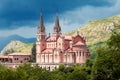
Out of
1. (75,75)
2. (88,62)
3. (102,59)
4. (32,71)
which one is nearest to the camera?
(102,59)

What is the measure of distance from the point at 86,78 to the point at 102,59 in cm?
2033

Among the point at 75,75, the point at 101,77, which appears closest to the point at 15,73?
the point at 101,77

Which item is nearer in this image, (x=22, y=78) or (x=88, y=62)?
(x=22, y=78)

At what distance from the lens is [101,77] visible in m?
107

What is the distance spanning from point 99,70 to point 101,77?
4.47 meters

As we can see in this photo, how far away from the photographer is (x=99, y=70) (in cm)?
11094

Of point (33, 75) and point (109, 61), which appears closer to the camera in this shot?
point (109, 61)

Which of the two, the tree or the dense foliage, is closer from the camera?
the tree

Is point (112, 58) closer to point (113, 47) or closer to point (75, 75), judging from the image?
point (113, 47)

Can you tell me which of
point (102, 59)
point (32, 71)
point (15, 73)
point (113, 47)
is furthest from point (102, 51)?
point (32, 71)

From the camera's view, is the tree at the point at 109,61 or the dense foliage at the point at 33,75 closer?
the tree at the point at 109,61

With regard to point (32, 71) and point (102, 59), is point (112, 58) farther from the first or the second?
point (32, 71)

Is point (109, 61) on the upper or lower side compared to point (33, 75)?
upper

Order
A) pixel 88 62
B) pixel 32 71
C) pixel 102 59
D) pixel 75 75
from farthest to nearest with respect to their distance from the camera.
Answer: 1. pixel 88 62
2. pixel 32 71
3. pixel 75 75
4. pixel 102 59
